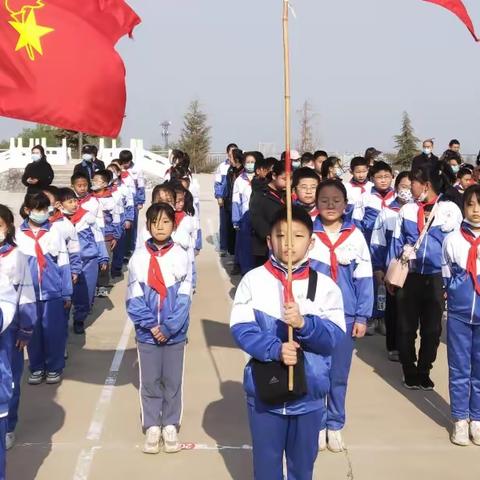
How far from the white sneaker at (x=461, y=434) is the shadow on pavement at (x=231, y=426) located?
1.49 meters

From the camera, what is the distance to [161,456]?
479cm

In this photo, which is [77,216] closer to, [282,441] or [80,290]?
[80,290]

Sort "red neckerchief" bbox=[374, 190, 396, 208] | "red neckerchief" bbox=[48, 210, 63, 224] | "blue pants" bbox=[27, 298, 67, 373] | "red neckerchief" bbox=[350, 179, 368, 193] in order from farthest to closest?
"red neckerchief" bbox=[350, 179, 368, 193] < "red neckerchief" bbox=[374, 190, 396, 208] < "red neckerchief" bbox=[48, 210, 63, 224] < "blue pants" bbox=[27, 298, 67, 373]

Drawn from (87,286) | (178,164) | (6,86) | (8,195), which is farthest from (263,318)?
(8,195)

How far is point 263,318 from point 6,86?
2284 mm

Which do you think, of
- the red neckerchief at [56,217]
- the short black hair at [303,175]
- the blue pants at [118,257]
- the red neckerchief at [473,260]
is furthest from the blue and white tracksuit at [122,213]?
the red neckerchief at [473,260]

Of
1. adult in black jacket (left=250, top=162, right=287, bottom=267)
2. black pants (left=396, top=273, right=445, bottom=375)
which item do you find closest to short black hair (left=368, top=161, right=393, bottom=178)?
adult in black jacket (left=250, top=162, right=287, bottom=267)

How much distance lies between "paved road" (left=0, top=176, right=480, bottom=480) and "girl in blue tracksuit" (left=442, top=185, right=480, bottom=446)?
237 millimetres

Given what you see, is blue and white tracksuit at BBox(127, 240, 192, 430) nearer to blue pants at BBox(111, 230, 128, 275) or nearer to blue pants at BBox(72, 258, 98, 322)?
blue pants at BBox(72, 258, 98, 322)

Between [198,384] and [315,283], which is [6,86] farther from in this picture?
[198,384]

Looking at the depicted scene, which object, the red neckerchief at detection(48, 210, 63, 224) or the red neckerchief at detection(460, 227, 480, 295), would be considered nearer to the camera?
the red neckerchief at detection(460, 227, 480, 295)

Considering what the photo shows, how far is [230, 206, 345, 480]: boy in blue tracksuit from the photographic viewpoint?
333cm

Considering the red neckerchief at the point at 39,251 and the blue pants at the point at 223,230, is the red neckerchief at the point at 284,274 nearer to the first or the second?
the red neckerchief at the point at 39,251

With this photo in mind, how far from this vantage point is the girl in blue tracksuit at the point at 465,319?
485cm
